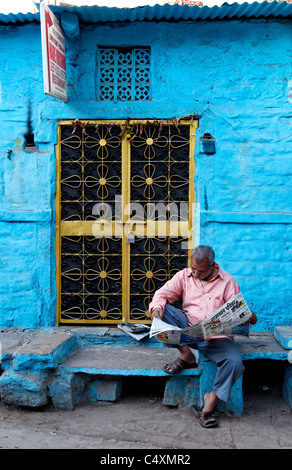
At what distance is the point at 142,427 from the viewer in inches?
139

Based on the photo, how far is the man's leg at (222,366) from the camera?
11.0ft

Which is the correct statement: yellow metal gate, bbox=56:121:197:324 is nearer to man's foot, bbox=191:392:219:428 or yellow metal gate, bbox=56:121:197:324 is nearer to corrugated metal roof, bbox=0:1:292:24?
corrugated metal roof, bbox=0:1:292:24

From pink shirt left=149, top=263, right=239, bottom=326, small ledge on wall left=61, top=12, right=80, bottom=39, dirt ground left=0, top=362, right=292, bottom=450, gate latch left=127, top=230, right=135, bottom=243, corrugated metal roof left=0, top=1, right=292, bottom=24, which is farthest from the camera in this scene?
gate latch left=127, top=230, right=135, bottom=243

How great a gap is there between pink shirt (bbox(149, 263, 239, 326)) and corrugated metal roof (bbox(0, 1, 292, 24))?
2.67 m

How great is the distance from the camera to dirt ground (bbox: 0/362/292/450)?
323cm

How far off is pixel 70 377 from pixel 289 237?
8.87ft

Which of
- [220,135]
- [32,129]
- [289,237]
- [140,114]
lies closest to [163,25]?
[140,114]

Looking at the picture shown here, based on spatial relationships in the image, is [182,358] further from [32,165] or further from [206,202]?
[32,165]

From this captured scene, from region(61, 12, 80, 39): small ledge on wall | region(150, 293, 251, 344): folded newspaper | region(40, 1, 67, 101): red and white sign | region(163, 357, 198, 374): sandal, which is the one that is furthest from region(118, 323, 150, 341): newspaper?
region(61, 12, 80, 39): small ledge on wall

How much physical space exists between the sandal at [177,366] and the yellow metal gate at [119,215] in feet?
3.39

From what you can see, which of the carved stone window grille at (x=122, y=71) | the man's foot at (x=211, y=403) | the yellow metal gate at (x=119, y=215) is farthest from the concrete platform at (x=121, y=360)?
the carved stone window grille at (x=122, y=71)

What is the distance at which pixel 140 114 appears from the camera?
15.4 feet

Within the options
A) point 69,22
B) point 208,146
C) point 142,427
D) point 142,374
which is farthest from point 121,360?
point 69,22

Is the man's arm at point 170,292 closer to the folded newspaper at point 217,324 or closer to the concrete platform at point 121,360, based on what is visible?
the folded newspaper at point 217,324
